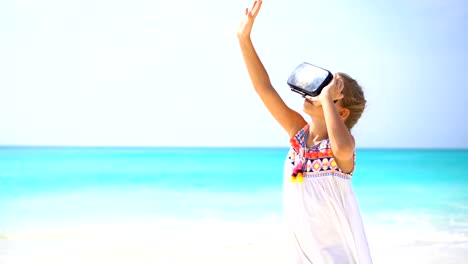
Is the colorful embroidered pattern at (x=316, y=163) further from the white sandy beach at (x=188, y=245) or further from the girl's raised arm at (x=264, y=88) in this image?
the white sandy beach at (x=188, y=245)

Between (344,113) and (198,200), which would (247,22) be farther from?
(198,200)

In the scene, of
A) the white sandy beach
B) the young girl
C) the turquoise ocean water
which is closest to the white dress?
the young girl

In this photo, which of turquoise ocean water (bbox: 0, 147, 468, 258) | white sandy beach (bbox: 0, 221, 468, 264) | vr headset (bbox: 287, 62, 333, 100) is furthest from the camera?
turquoise ocean water (bbox: 0, 147, 468, 258)

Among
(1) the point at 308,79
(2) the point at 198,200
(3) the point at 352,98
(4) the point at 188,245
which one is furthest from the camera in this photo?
(2) the point at 198,200

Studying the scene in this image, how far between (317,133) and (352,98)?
0.13 m

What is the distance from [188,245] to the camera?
232 inches

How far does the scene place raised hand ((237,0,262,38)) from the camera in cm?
208

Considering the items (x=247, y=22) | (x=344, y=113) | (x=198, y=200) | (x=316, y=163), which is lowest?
(x=198, y=200)

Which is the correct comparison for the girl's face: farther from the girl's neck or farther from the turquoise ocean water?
the turquoise ocean water

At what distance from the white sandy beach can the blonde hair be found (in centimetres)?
304

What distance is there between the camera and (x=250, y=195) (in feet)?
37.4

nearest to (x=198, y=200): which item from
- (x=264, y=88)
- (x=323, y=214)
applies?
(x=264, y=88)

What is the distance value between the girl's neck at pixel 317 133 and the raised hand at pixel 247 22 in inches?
12.0

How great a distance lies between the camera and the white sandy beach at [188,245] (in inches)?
203
